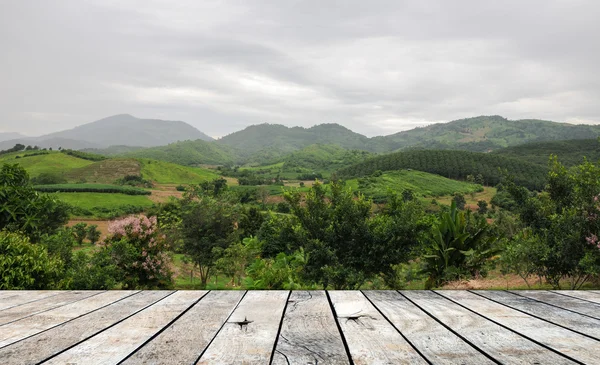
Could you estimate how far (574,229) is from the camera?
25.7 feet

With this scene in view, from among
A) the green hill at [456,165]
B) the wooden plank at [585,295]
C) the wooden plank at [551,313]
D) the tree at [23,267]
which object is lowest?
the tree at [23,267]

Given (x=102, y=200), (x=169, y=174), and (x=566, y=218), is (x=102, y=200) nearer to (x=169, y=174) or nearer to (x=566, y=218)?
(x=169, y=174)

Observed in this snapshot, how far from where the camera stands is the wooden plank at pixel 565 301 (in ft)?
6.12

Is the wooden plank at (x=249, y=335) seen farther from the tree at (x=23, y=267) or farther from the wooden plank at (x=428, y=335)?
the tree at (x=23, y=267)

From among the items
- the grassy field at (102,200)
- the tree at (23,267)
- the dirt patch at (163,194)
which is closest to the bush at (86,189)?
the grassy field at (102,200)

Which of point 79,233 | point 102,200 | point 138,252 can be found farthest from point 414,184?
point 138,252

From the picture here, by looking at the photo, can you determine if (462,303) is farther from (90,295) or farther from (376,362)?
(90,295)

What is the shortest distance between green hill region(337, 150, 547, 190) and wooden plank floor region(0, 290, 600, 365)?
11503 cm

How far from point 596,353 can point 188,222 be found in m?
20.9

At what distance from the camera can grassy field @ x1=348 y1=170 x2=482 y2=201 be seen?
288 ft

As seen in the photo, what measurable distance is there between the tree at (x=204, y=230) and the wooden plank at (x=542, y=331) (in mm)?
19190

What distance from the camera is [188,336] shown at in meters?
1.41

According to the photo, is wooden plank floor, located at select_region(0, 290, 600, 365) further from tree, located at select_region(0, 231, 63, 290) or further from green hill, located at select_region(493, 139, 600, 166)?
green hill, located at select_region(493, 139, 600, 166)

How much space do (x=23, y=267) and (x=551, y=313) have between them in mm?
6154
